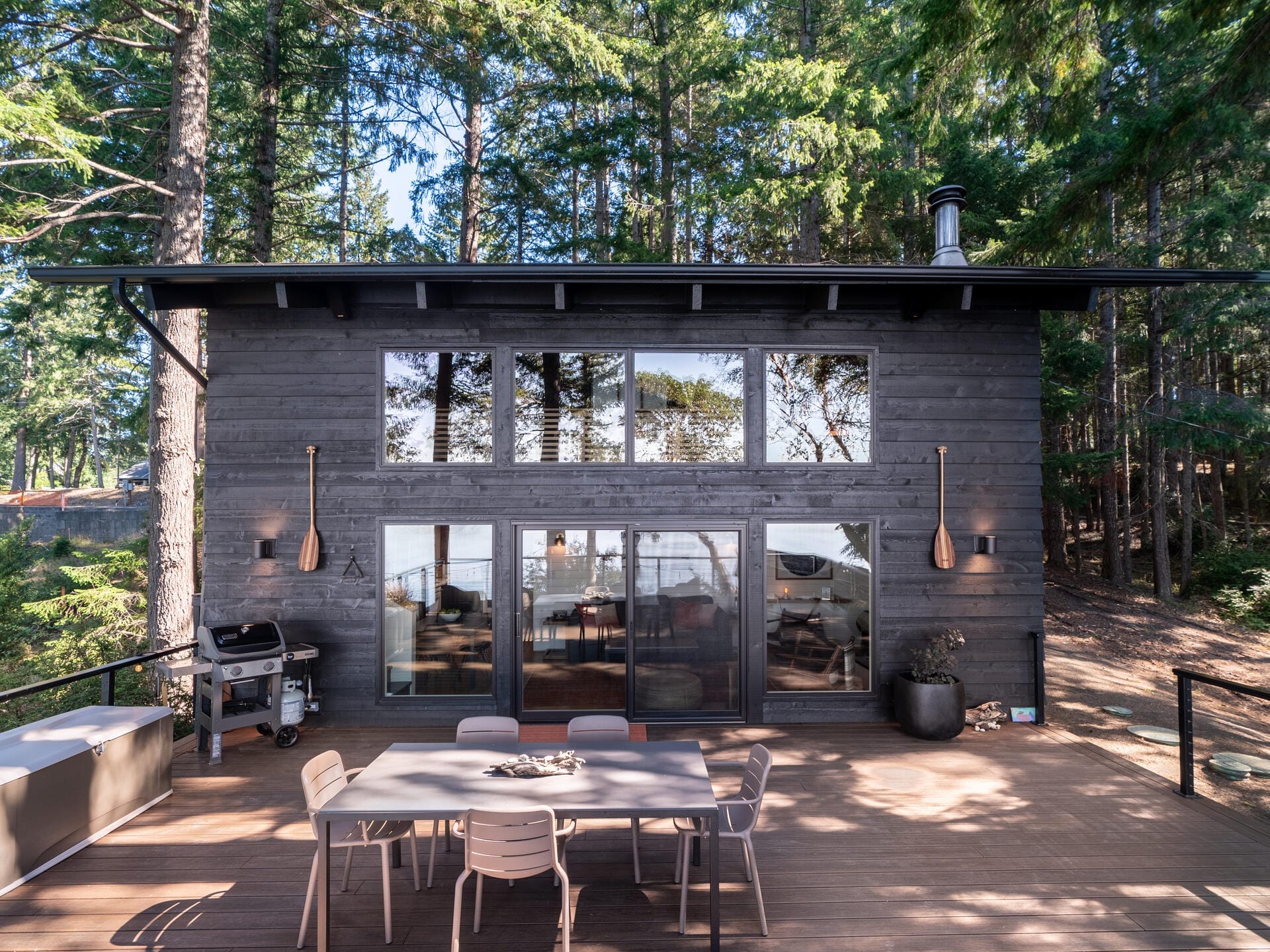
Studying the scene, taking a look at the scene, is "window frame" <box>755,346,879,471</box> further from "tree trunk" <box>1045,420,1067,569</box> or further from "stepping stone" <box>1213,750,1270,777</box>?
"tree trunk" <box>1045,420,1067,569</box>

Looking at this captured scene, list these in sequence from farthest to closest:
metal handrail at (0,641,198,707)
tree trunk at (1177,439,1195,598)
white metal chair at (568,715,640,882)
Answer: tree trunk at (1177,439,1195,598), metal handrail at (0,641,198,707), white metal chair at (568,715,640,882)

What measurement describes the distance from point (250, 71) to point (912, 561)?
10900 millimetres

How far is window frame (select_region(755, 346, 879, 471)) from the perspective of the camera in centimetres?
Result: 596

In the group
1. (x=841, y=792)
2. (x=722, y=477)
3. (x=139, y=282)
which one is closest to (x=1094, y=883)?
(x=841, y=792)

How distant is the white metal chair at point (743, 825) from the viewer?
9.86ft

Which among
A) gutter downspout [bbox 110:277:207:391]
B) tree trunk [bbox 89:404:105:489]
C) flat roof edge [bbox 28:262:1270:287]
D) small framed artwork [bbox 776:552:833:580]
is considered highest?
tree trunk [bbox 89:404:105:489]

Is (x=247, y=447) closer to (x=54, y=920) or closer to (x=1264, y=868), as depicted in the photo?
(x=54, y=920)

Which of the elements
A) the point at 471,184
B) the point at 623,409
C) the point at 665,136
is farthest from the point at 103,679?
the point at 665,136

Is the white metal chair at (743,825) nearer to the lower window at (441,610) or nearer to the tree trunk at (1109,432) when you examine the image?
the lower window at (441,610)

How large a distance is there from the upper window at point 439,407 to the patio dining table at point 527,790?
295cm

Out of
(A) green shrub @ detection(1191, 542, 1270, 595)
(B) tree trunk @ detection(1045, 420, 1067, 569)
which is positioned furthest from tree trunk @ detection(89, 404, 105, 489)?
(A) green shrub @ detection(1191, 542, 1270, 595)

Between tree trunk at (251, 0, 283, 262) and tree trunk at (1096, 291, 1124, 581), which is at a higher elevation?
tree trunk at (251, 0, 283, 262)

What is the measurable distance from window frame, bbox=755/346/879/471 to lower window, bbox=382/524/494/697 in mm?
2603

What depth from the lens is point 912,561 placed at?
234 inches
